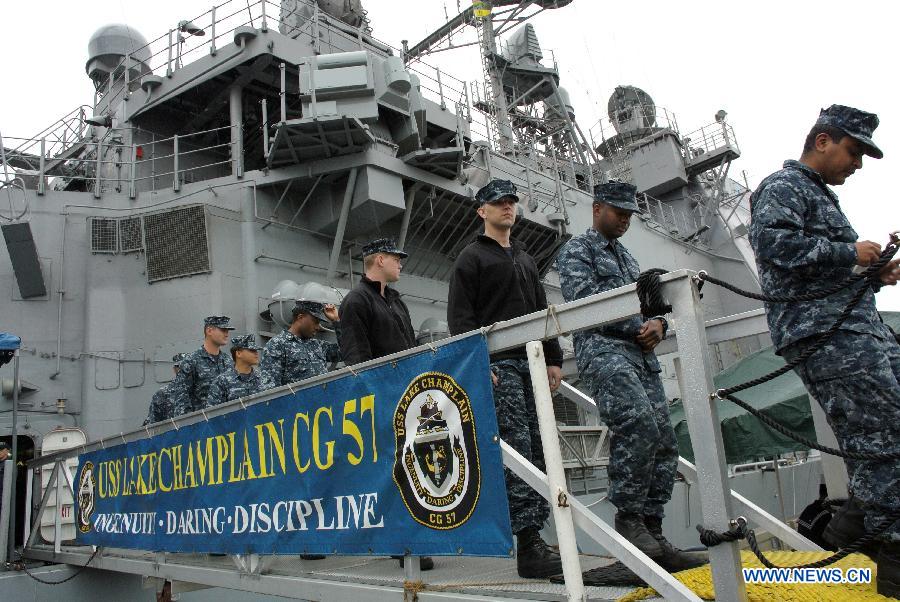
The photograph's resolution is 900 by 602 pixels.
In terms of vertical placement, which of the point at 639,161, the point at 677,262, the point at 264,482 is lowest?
the point at 264,482

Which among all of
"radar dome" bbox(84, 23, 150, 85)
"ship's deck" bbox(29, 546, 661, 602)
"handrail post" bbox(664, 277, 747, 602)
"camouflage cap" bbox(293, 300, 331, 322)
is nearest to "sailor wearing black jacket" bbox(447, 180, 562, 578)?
"ship's deck" bbox(29, 546, 661, 602)

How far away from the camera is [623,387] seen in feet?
8.83

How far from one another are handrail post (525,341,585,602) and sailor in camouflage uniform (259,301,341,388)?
288 centimetres

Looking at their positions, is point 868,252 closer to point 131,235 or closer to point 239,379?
point 239,379

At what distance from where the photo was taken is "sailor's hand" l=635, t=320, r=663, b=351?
9.50 ft

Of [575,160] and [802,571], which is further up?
[575,160]

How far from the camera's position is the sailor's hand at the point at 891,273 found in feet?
6.79

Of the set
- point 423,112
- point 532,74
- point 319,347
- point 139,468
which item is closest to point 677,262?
point 532,74

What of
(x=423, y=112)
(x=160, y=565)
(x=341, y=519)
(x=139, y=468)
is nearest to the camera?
(x=341, y=519)

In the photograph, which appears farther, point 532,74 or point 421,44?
point 421,44

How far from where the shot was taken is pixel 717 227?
20.2 meters

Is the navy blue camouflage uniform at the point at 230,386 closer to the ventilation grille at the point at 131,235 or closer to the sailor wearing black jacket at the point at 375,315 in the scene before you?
the sailor wearing black jacket at the point at 375,315

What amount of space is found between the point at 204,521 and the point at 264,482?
0.65 m

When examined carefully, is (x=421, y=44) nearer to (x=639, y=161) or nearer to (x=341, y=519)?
(x=639, y=161)
